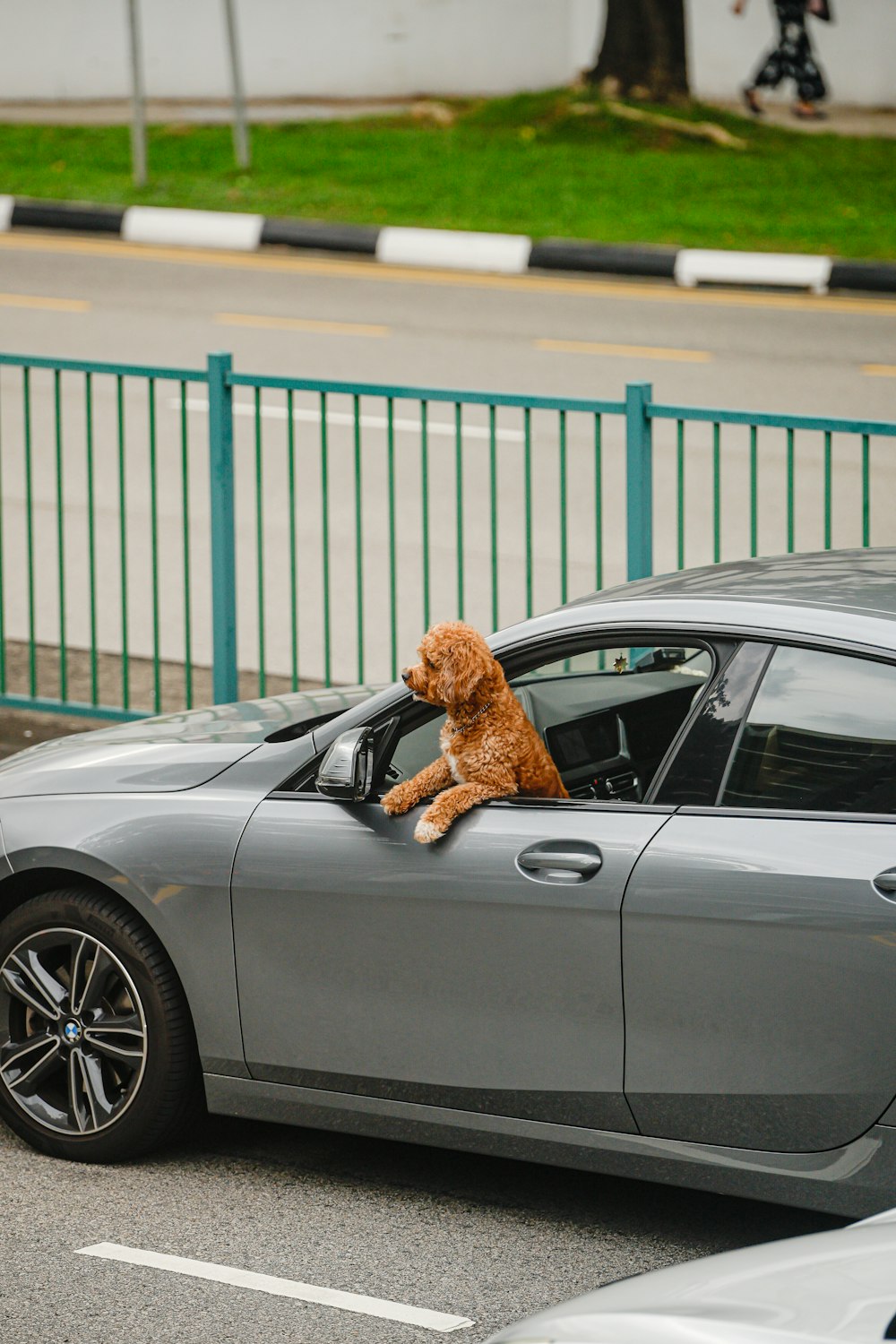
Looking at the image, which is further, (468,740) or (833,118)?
(833,118)

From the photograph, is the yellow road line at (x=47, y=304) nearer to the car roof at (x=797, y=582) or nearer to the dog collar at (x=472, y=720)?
the car roof at (x=797, y=582)

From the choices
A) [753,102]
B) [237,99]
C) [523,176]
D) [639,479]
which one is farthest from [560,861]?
[753,102]

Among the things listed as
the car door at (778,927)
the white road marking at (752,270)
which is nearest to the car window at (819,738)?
the car door at (778,927)

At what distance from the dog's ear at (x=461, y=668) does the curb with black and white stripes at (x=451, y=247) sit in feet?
45.1

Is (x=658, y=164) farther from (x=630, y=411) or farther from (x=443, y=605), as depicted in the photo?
(x=630, y=411)

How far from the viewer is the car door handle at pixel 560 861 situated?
13.2 feet

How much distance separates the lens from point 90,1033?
15.4 feet

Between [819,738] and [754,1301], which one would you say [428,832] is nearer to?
[819,738]

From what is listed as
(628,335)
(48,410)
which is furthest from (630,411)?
(628,335)

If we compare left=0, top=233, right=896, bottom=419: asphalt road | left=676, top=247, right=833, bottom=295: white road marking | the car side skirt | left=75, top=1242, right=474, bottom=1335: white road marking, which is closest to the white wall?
left=0, top=233, right=896, bottom=419: asphalt road

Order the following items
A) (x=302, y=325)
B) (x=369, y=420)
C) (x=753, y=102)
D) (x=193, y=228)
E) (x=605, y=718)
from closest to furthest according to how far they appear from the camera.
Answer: (x=605, y=718) → (x=369, y=420) → (x=302, y=325) → (x=193, y=228) → (x=753, y=102)

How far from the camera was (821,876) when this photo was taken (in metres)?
3.77

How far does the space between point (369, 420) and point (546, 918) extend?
365 inches

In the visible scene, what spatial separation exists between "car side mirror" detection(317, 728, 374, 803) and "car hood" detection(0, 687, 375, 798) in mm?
438
